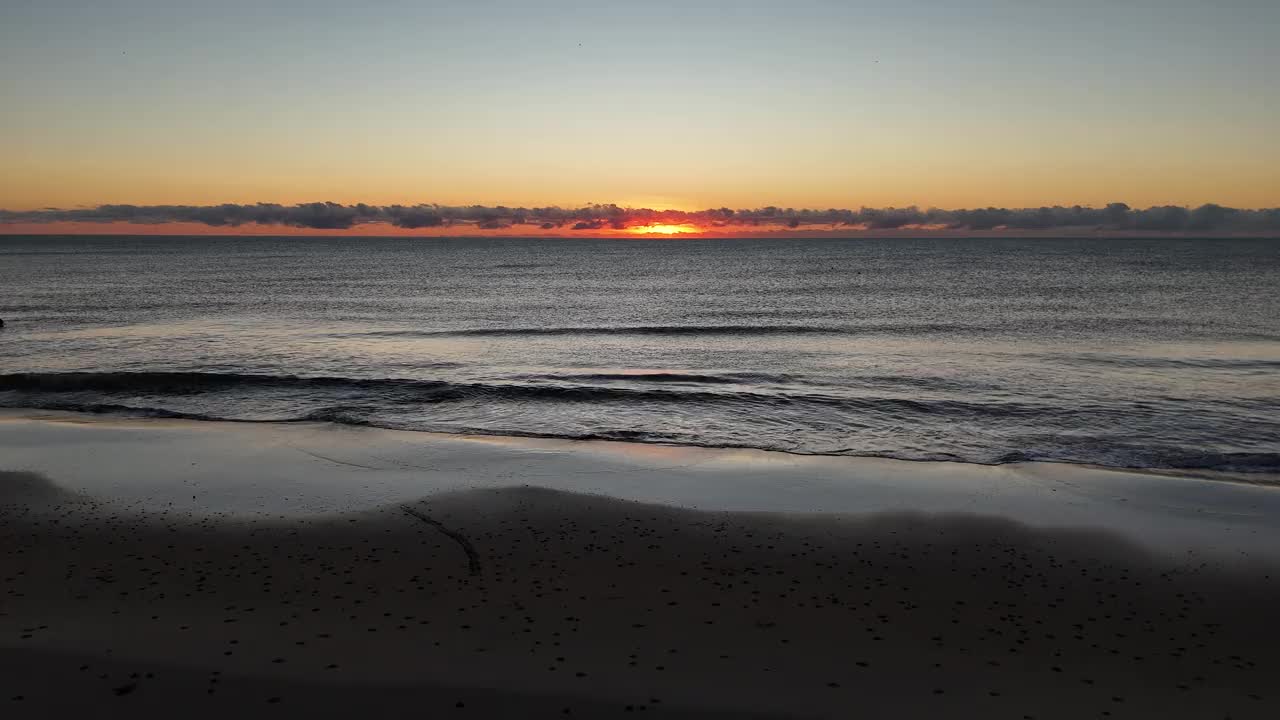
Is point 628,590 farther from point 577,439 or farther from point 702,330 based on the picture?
point 702,330

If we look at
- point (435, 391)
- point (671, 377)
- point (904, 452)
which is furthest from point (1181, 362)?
point (435, 391)

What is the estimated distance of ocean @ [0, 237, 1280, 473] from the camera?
66.3 ft

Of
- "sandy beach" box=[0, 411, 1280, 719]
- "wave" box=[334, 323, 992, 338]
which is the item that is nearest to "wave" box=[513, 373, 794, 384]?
"sandy beach" box=[0, 411, 1280, 719]

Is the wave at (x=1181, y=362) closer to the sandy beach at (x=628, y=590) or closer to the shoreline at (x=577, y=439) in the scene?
the shoreline at (x=577, y=439)

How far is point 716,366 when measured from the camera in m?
30.8

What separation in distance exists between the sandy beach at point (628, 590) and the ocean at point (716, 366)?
14.4 ft

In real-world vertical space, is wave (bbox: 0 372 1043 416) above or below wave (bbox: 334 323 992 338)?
below

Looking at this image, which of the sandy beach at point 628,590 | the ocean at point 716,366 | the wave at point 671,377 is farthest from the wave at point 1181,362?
the sandy beach at point 628,590

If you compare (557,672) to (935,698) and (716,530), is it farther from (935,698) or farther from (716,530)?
(716,530)

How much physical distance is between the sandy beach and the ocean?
4404mm

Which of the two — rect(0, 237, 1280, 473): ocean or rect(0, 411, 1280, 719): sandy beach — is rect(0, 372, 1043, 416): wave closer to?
rect(0, 237, 1280, 473): ocean

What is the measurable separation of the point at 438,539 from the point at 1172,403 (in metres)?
22.3

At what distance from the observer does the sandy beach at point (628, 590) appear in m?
7.48

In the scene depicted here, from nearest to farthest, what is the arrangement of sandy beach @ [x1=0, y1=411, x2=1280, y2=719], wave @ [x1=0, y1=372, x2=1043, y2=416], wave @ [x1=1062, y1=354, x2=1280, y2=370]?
sandy beach @ [x1=0, y1=411, x2=1280, y2=719] < wave @ [x1=0, y1=372, x2=1043, y2=416] < wave @ [x1=1062, y1=354, x2=1280, y2=370]
